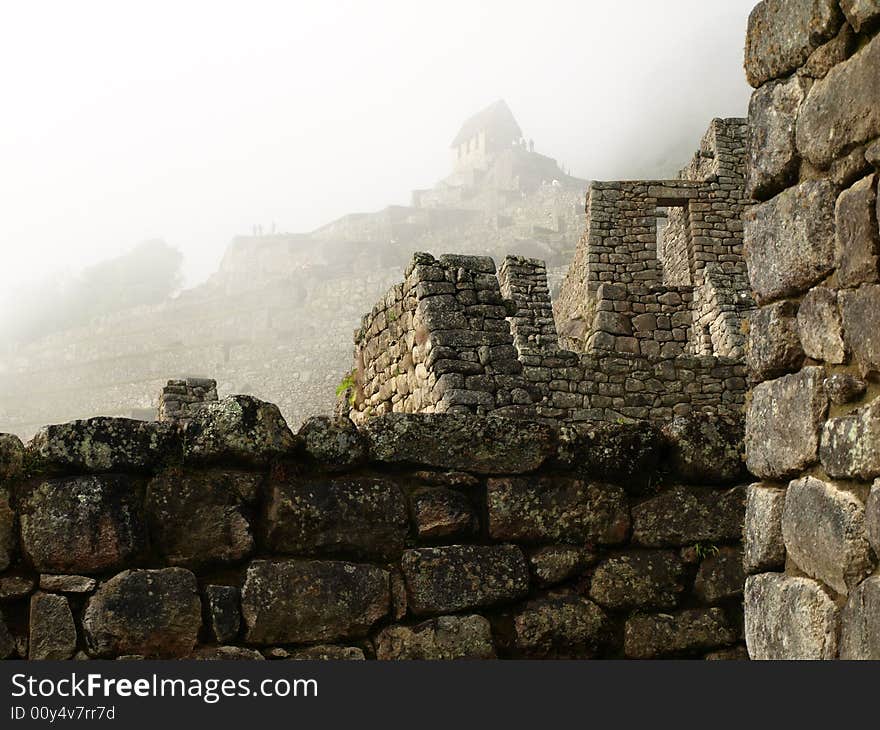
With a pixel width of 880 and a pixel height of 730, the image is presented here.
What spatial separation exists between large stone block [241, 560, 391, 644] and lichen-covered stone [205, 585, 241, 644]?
0.11ft

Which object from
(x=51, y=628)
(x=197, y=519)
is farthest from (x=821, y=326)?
(x=51, y=628)

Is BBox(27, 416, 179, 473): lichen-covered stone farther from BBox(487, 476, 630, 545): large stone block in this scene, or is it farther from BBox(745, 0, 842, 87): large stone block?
BBox(745, 0, 842, 87): large stone block

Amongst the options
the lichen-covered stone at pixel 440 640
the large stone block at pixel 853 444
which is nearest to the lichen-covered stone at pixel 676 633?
the lichen-covered stone at pixel 440 640

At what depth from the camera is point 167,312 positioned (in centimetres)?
7956

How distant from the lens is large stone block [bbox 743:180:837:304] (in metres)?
2.90

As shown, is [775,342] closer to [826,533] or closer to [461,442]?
[826,533]

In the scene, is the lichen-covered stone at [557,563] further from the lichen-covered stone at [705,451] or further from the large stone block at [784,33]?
the large stone block at [784,33]

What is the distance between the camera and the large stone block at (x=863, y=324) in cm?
259

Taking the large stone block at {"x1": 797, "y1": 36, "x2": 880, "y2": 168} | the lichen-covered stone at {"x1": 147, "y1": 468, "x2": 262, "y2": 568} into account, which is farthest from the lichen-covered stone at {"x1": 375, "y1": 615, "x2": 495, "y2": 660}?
the large stone block at {"x1": 797, "y1": 36, "x2": 880, "y2": 168}

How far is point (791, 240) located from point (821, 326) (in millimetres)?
312

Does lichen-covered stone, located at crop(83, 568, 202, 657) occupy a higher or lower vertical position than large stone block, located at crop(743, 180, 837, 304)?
lower

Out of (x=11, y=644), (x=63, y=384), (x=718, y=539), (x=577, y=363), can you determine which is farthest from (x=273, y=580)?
(x=63, y=384)

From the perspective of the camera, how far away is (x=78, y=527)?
3273 millimetres

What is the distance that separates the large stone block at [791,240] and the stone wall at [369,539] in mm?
984
